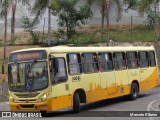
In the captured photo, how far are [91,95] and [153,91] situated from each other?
914cm

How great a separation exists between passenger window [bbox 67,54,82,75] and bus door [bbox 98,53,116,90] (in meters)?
1.71

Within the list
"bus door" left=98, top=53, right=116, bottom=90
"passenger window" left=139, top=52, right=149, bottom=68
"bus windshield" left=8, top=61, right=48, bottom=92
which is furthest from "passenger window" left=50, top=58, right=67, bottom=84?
"passenger window" left=139, top=52, right=149, bottom=68

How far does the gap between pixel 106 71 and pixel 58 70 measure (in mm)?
3864

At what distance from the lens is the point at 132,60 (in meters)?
23.6

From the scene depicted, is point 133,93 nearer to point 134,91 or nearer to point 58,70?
point 134,91

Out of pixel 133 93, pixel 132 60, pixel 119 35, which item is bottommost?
pixel 133 93

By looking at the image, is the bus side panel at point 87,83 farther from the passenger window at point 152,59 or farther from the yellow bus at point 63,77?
the passenger window at point 152,59

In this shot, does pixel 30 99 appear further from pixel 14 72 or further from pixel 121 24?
pixel 121 24

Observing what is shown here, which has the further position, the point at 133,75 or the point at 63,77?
the point at 133,75

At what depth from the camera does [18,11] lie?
55.7m

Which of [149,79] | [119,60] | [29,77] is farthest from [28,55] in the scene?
[149,79]

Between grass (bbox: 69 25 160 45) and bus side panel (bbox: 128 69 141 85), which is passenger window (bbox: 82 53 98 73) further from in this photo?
grass (bbox: 69 25 160 45)

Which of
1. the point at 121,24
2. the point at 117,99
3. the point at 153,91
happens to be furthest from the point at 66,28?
the point at 117,99

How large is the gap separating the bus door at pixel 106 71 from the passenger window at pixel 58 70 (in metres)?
2.97
